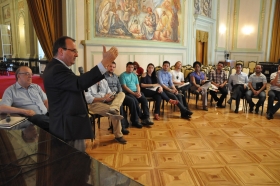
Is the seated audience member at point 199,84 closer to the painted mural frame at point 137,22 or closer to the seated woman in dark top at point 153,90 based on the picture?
the seated woman in dark top at point 153,90

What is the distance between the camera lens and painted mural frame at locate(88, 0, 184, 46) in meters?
6.29

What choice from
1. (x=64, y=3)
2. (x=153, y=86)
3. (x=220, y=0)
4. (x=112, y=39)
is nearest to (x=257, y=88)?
(x=153, y=86)

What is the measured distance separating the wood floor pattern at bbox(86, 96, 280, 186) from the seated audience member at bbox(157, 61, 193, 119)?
225 mm

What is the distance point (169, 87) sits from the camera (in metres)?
5.58

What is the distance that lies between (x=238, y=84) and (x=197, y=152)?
3223mm

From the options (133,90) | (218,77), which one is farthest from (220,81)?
(133,90)

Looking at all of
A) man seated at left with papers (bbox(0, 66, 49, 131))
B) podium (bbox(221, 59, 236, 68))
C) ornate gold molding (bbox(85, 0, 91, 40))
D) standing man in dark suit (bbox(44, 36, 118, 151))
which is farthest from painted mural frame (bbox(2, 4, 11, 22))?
podium (bbox(221, 59, 236, 68))

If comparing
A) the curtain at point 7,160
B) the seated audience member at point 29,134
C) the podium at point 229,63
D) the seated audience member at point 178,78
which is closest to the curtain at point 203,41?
the podium at point 229,63

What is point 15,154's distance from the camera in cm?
129

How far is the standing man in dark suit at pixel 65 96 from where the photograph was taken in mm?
1542

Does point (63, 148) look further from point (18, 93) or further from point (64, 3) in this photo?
point (64, 3)

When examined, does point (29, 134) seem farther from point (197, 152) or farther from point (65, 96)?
point (197, 152)

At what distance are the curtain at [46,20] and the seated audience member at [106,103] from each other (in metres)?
2.02

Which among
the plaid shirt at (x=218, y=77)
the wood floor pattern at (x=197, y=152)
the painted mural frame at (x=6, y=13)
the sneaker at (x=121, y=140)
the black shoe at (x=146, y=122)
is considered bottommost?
the wood floor pattern at (x=197, y=152)
